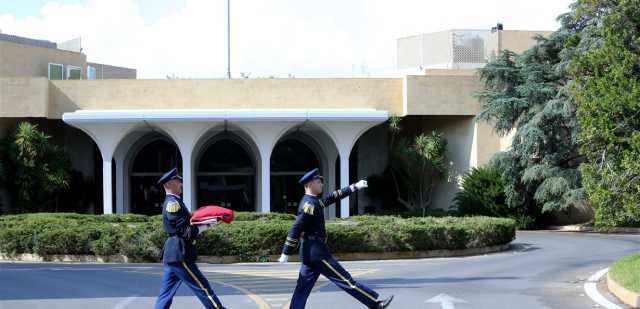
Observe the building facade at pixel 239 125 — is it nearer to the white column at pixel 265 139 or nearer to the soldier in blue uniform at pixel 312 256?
the white column at pixel 265 139

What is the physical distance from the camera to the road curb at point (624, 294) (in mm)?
11461

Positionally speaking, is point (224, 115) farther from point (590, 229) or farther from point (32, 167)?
point (590, 229)

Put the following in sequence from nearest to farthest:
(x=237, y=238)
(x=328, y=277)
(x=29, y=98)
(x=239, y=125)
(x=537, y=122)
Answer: (x=328, y=277), (x=237, y=238), (x=537, y=122), (x=239, y=125), (x=29, y=98)

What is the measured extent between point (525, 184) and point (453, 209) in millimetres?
5485

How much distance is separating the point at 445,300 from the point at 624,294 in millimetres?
2545

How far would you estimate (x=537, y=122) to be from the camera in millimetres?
32312

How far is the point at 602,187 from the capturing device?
16.0 metres

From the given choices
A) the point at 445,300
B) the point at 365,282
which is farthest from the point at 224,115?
the point at 445,300

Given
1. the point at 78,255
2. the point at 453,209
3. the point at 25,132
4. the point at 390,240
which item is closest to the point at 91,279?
the point at 78,255

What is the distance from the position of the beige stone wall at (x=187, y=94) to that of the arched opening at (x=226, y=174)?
4626 millimetres

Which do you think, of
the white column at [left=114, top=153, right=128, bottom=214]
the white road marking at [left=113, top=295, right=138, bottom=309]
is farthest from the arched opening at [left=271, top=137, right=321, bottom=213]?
the white road marking at [left=113, top=295, right=138, bottom=309]

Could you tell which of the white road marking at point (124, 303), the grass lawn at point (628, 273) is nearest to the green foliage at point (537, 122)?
the grass lawn at point (628, 273)

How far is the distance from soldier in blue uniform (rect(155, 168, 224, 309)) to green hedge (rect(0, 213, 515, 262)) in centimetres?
1149

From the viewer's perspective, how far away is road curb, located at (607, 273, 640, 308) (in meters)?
11.5
